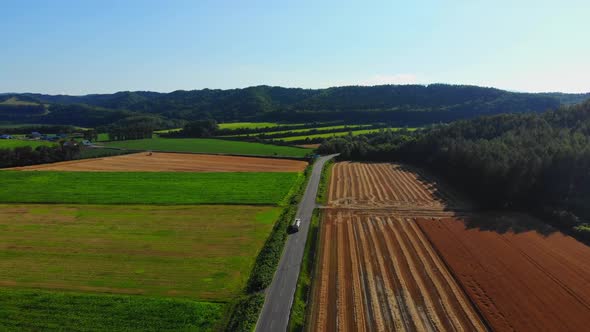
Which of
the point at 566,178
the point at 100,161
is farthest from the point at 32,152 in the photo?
the point at 566,178

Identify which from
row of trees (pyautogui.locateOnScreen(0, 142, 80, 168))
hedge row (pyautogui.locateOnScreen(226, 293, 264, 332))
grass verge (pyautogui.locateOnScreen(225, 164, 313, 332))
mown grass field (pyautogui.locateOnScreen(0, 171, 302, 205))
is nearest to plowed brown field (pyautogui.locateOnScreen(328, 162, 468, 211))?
mown grass field (pyautogui.locateOnScreen(0, 171, 302, 205))

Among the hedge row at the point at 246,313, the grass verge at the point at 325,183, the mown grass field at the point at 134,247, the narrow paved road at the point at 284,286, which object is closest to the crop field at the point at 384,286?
the narrow paved road at the point at 284,286

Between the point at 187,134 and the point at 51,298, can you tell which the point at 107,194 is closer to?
the point at 51,298

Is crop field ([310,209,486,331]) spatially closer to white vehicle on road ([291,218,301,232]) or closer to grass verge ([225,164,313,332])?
white vehicle on road ([291,218,301,232])

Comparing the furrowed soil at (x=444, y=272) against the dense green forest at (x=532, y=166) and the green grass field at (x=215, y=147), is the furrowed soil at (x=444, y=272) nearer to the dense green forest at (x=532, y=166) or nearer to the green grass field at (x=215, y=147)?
the dense green forest at (x=532, y=166)

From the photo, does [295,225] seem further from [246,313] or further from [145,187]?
[145,187]

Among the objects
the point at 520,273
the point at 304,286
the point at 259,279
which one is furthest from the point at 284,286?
the point at 520,273
